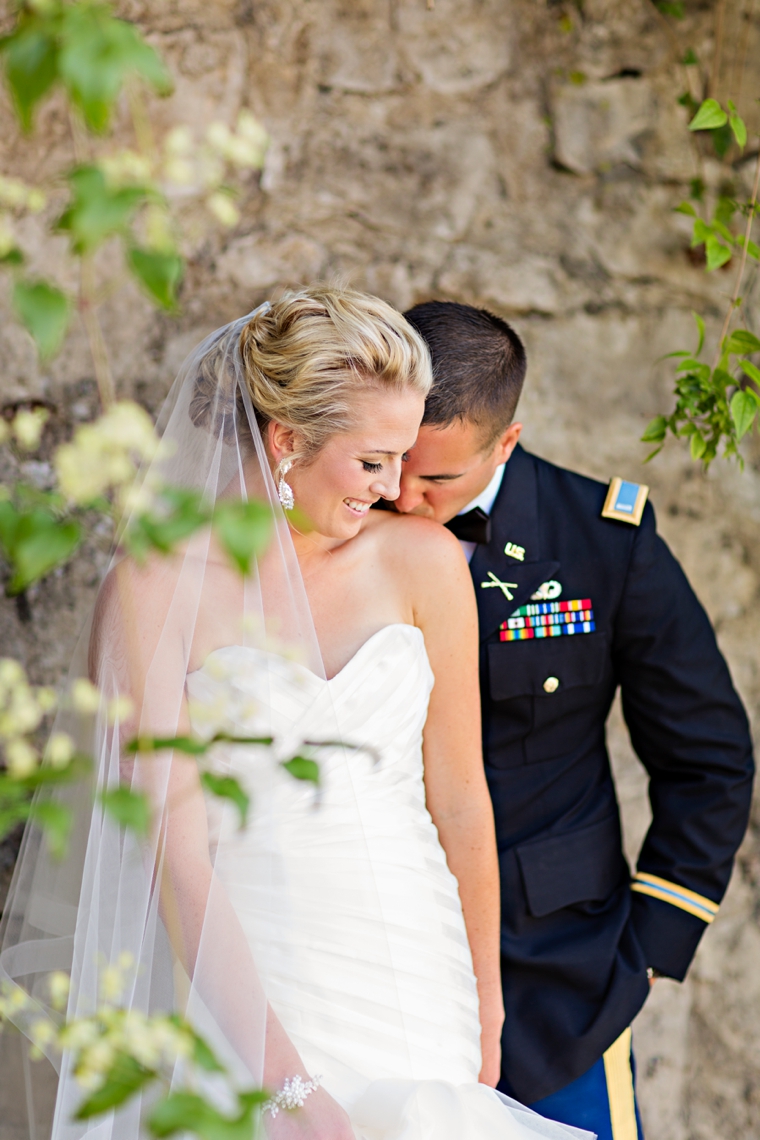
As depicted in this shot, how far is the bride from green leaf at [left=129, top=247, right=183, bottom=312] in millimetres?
674

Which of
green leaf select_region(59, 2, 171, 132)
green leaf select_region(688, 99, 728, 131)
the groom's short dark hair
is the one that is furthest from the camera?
green leaf select_region(688, 99, 728, 131)

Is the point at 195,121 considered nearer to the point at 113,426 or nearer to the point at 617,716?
the point at 617,716

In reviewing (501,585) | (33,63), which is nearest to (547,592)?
(501,585)

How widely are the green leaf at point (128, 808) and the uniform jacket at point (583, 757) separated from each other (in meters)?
1.18

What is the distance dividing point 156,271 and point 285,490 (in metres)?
0.91

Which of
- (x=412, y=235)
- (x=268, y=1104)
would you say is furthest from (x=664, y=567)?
(x=268, y=1104)

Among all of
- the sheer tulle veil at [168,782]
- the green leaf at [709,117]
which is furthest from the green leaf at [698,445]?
the sheer tulle veil at [168,782]

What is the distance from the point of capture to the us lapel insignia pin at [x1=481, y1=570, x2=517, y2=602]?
5.96ft

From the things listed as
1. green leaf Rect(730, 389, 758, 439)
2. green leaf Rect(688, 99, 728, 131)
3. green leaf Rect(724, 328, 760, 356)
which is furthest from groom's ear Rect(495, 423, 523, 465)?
green leaf Rect(688, 99, 728, 131)

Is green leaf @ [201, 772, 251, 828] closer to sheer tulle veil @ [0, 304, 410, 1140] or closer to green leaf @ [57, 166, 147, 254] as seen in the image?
green leaf @ [57, 166, 147, 254]

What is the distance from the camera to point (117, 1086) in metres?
0.65

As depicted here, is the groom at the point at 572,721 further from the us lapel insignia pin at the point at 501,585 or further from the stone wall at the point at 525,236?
the stone wall at the point at 525,236

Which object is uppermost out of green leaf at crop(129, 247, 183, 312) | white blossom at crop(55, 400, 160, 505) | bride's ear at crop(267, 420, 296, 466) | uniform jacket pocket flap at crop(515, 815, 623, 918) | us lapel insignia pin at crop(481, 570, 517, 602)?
green leaf at crop(129, 247, 183, 312)

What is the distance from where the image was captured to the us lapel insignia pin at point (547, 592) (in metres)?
1.83
